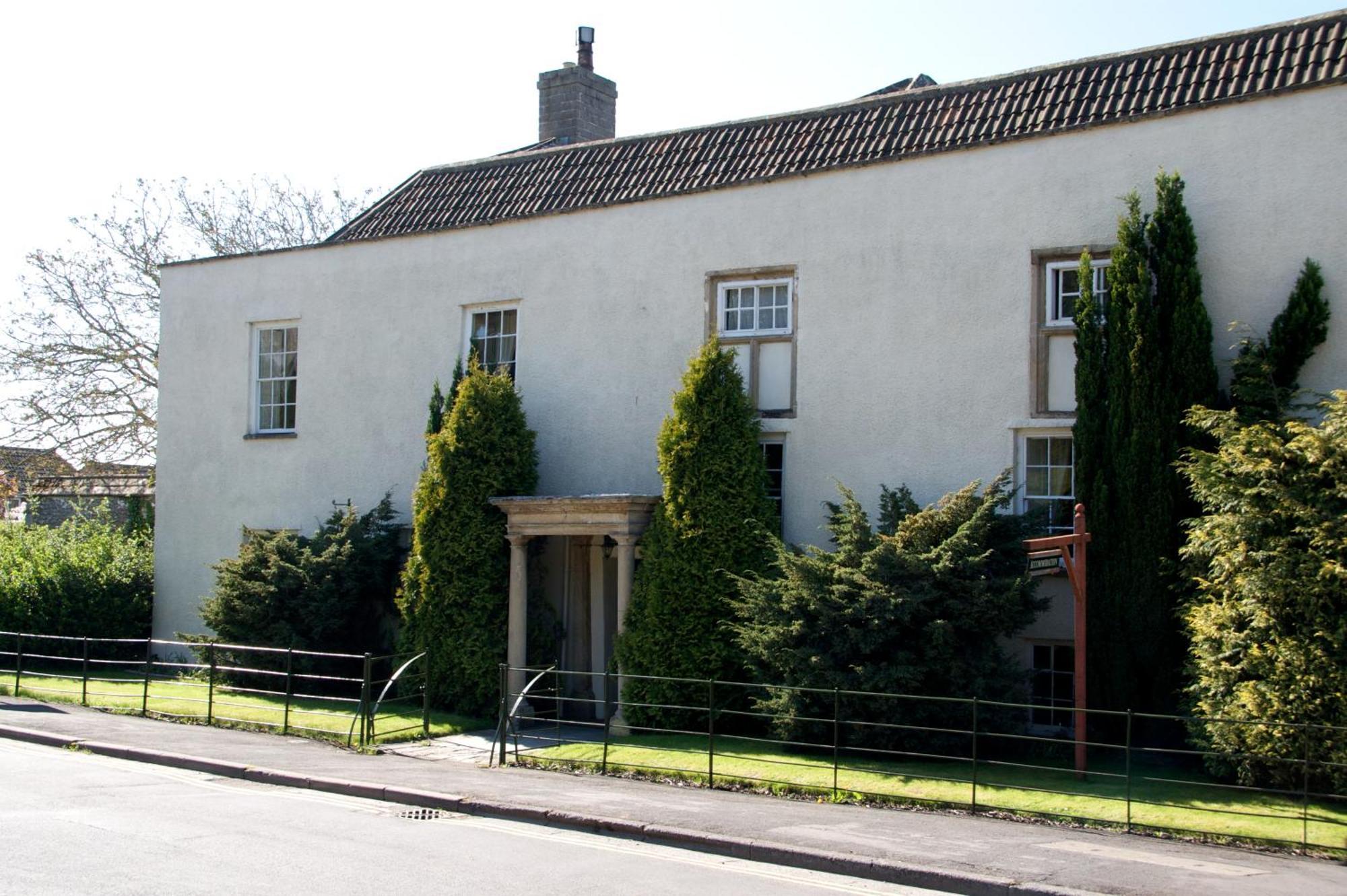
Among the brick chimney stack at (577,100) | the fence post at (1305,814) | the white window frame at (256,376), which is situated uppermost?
the brick chimney stack at (577,100)

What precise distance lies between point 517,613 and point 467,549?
3.94ft

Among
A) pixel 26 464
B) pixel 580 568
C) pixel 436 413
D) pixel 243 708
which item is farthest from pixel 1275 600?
pixel 26 464

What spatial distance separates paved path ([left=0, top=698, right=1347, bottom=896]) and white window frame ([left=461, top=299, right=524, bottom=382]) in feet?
23.1

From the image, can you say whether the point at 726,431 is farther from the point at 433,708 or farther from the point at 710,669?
the point at 433,708

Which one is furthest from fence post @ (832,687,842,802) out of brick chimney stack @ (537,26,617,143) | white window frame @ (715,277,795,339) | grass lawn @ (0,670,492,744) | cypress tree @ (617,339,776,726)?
brick chimney stack @ (537,26,617,143)

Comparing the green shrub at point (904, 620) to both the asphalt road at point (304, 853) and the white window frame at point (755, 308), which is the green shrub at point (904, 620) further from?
the asphalt road at point (304, 853)

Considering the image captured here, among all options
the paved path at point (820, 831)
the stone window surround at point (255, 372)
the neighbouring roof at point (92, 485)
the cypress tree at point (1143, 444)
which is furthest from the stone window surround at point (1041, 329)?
the neighbouring roof at point (92, 485)

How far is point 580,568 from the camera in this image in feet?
63.5

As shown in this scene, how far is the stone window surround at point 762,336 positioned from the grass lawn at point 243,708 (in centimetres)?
605

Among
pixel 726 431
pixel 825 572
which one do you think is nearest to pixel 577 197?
pixel 726 431

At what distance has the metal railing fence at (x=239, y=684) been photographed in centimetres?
1695

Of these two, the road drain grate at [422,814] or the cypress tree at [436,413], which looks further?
the cypress tree at [436,413]

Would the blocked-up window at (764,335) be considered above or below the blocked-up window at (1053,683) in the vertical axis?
above

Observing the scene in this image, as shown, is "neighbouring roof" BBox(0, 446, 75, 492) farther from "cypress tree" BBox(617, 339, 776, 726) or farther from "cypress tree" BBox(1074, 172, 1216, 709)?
"cypress tree" BBox(1074, 172, 1216, 709)
